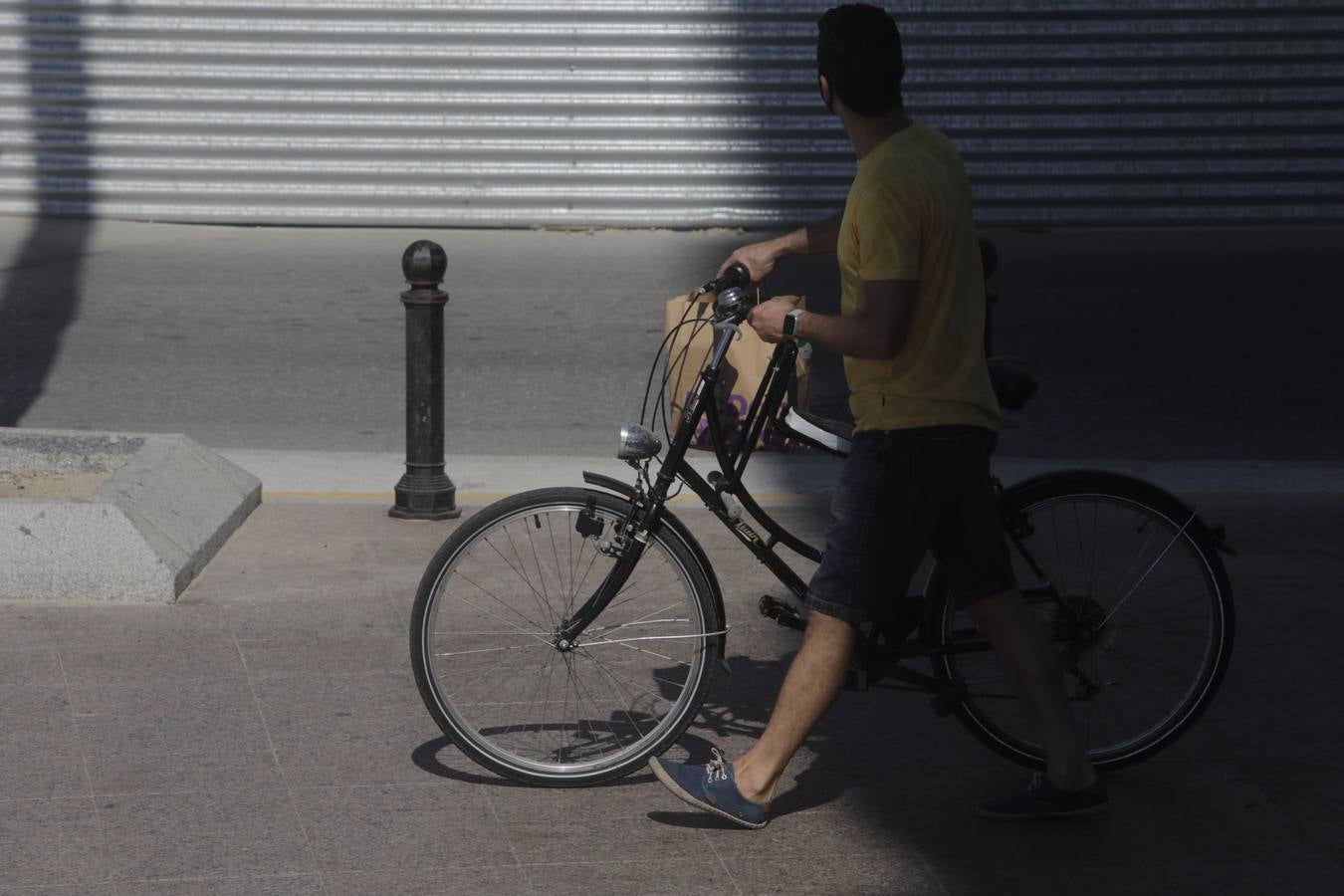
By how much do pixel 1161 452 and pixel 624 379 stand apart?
2942 millimetres

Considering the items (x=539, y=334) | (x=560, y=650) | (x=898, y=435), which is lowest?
(x=539, y=334)

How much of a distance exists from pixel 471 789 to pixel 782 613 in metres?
0.90

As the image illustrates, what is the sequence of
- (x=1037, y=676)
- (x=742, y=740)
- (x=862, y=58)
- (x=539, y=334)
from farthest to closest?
(x=539, y=334) < (x=742, y=740) < (x=1037, y=676) < (x=862, y=58)

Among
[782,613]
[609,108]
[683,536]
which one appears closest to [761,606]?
[782,613]

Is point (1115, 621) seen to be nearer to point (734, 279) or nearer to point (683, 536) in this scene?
point (683, 536)

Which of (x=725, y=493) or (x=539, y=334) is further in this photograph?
(x=539, y=334)

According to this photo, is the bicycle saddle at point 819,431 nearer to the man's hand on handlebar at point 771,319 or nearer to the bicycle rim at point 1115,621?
the man's hand on handlebar at point 771,319

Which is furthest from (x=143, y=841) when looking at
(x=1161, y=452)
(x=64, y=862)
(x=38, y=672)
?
(x=1161, y=452)

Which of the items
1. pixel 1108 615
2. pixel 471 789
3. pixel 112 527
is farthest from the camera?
pixel 112 527

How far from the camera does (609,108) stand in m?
15.5

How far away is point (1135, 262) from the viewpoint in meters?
14.3

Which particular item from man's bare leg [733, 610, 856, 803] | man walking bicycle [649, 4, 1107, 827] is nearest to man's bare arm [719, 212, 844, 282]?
man walking bicycle [649, 4, 1107, 827]

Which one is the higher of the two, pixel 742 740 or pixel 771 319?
pixel 771 319

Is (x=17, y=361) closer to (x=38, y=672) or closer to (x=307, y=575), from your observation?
(x=307, y=575)
